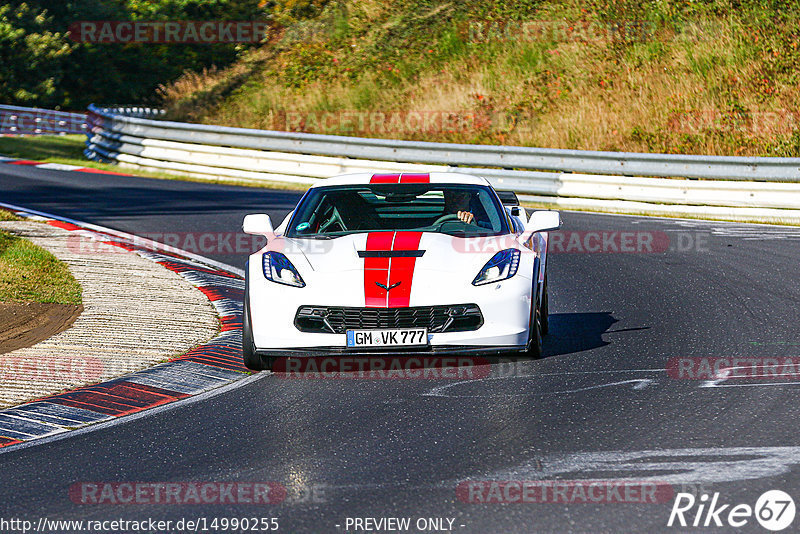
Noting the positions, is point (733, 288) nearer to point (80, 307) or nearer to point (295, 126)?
point (80, 307)

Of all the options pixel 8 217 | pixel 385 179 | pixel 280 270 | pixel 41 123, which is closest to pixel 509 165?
pixel 8 217

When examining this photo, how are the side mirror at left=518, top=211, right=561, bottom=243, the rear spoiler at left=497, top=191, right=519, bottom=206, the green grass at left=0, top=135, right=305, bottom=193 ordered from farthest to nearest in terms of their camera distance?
the green grass at left=0, top=135, right=305, bottom=193
the rear spoiler at left=497, top=191, right=519, bottom=206
the side mirror at left=518, top=211, right=561, bottom=243

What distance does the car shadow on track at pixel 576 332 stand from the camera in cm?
867

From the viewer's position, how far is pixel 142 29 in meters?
46.5

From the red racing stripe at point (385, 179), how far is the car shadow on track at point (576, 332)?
5.67 ft

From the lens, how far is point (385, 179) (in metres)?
9.23

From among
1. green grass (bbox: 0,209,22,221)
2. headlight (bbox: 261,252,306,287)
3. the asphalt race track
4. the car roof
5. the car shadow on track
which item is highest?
the car roof

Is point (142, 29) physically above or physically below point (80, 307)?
above

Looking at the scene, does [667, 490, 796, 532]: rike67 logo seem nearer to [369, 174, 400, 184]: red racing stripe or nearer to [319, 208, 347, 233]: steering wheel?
[319, 208, 347, 233]: steering wheel

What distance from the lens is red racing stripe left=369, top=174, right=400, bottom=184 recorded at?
9117 millimetres

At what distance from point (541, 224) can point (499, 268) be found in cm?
75

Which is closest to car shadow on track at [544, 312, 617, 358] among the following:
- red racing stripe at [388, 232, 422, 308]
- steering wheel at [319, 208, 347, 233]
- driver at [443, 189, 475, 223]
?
driver at [443, 189, 475, 223]

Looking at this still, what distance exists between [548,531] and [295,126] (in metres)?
23.6

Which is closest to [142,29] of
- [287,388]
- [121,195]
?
[121,195]
